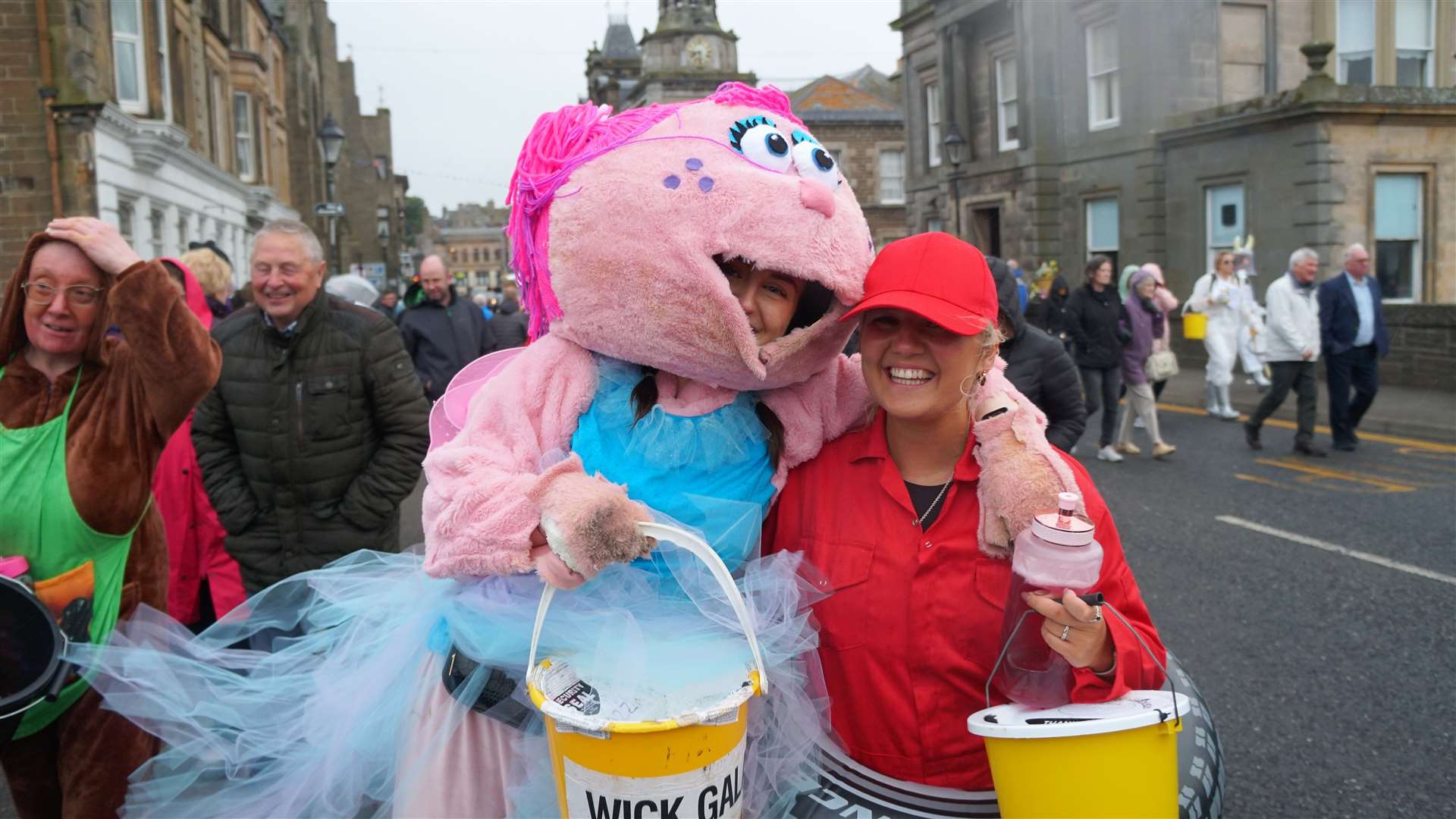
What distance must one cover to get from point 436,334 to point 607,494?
6.81m

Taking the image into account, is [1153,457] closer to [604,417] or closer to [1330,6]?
[604,417]

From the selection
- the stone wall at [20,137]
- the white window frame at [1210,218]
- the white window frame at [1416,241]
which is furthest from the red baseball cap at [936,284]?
the white window frame at [1210,218]

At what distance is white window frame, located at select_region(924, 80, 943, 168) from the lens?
28.8 meters

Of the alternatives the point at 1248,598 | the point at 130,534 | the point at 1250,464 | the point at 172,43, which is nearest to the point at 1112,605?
the point at 130,534

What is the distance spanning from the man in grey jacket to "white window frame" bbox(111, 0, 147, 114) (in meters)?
17.3

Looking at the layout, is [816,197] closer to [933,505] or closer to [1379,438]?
[933,505]

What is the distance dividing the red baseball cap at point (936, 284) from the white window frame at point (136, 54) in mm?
18590

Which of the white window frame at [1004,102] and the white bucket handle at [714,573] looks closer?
the white bucket handle at [714,573]

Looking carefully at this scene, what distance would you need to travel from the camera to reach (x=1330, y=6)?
783 inches

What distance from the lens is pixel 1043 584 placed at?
1.68 meters

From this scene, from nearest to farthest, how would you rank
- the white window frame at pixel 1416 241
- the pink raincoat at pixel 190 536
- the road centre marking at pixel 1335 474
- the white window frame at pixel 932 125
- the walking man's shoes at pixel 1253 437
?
the pink raincoat at pixel 190 536
the road centre marking at pixel 1335 474
the walking man's shoes at pixel 1253 437
the white window frame at pixel 1416 241
the white window frame at pixel 932 125

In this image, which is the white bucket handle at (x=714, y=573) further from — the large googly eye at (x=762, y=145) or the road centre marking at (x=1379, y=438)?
the road centre marking at (x=1379, y=438)

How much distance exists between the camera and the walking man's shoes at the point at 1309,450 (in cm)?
984

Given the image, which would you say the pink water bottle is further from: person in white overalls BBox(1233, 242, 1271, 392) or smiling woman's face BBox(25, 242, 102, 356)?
person in white overalls BBox(1233, 242, 1271, 392)
